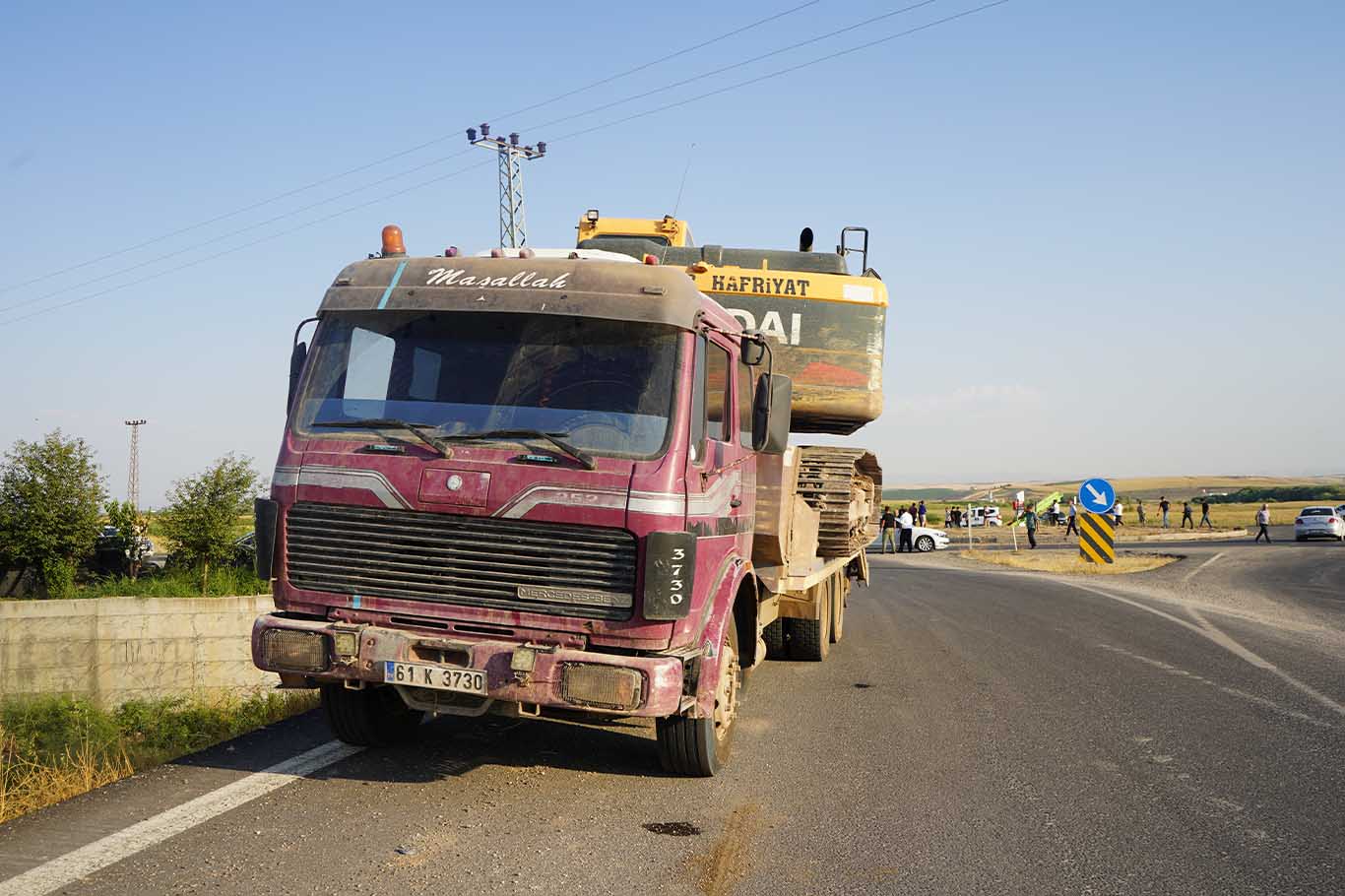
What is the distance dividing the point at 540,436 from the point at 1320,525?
48.2 metres

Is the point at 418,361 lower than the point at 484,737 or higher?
higher

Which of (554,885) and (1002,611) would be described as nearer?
(554,885)

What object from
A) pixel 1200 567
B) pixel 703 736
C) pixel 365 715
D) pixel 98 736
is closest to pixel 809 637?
pixel 703 736

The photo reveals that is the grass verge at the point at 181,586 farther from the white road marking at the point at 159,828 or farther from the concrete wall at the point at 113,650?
the white road marking at the point at 159,828

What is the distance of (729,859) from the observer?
444 centimetres

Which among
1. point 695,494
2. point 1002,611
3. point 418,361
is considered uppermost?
point 418,361

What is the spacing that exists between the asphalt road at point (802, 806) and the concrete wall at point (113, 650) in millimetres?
11220

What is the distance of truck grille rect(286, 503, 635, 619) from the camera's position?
509 centimetres

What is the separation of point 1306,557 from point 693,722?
31.9 m

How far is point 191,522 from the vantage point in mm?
19688

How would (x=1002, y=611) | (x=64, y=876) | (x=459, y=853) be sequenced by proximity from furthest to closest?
(x=1002, y=611)
(x=459, y=853)
(x=64, y=876)

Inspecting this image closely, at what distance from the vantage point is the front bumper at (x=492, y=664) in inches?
194

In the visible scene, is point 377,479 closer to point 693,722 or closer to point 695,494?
point 695,494

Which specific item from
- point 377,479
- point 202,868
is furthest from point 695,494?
point 202,868
